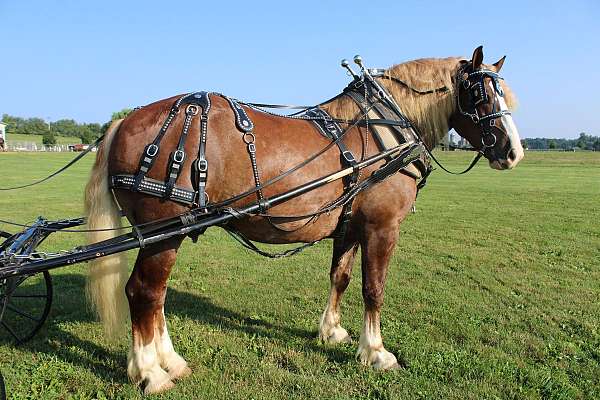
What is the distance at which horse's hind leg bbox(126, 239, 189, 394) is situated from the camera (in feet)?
11.4

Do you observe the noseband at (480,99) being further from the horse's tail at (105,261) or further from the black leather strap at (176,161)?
the horse's tail at (105,261)

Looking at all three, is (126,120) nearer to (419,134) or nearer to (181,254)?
(419,134)

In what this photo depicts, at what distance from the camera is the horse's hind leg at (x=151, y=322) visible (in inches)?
137

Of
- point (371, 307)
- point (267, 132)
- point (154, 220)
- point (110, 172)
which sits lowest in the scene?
point (371, 307)

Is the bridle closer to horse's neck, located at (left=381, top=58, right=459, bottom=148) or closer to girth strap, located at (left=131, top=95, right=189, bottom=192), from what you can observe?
horse's neck, located at (left=381, top=58, right=459, bottom=148)

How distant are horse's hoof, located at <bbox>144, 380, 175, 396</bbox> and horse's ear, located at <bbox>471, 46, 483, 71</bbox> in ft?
12.3

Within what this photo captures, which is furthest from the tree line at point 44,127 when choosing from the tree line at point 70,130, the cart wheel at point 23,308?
the cart wheel at point 23,308

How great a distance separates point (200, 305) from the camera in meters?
5.62

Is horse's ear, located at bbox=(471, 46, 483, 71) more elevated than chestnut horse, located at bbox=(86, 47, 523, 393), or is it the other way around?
horse's ear, located at bbox=(471, 46, 483, 71)

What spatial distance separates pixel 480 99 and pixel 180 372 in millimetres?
3518

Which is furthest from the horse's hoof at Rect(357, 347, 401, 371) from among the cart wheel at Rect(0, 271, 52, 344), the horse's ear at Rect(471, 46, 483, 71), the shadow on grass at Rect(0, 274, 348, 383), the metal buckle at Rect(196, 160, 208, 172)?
the cart wheel at Rect(0, 271, 52, 344)

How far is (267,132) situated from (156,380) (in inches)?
86.2

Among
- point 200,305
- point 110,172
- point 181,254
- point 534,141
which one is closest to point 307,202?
point 110,172

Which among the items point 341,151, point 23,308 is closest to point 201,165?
point 341,151
